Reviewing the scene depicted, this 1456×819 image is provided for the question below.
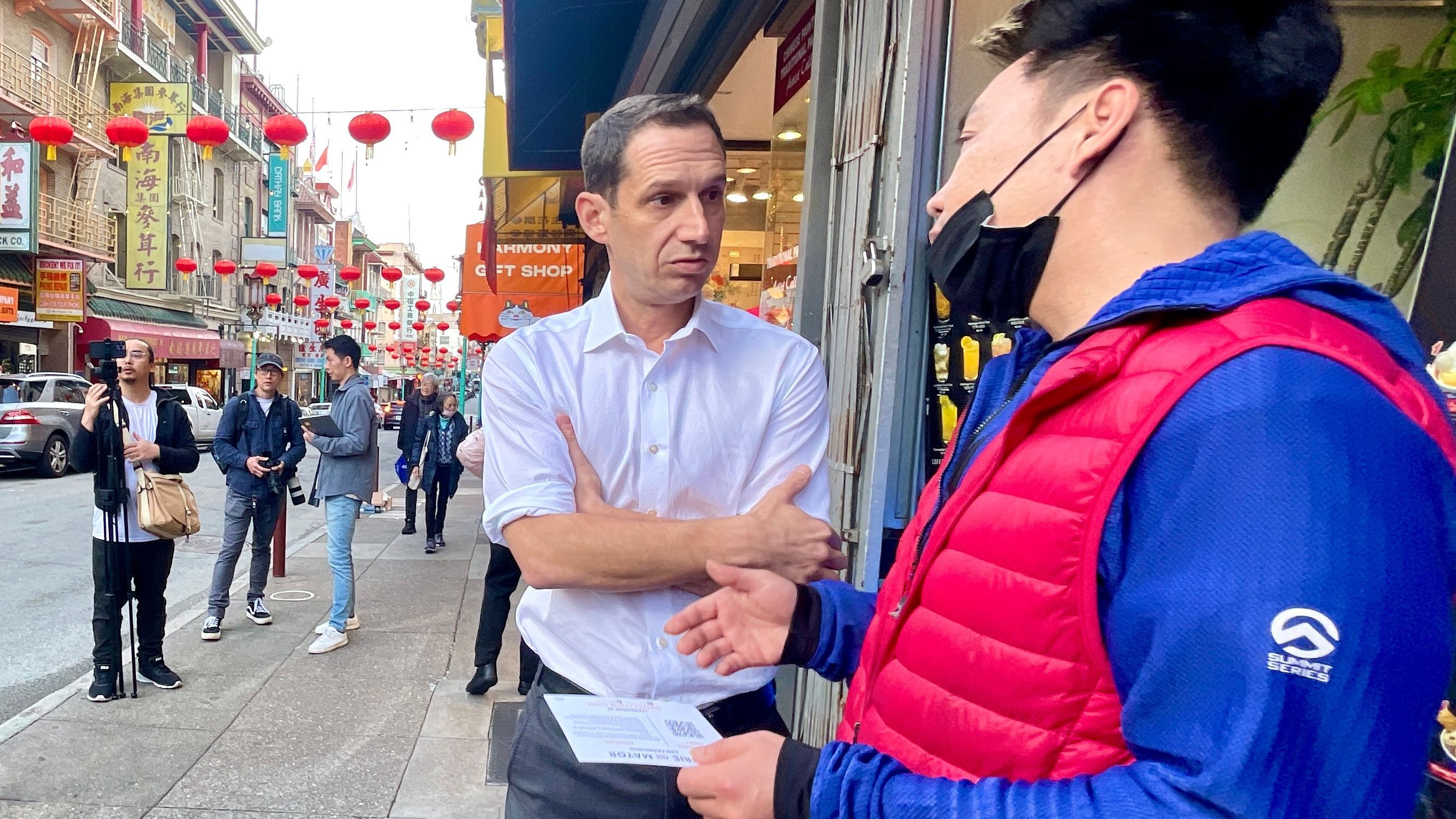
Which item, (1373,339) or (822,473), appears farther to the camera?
(822,473)

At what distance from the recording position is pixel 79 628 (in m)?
5.97

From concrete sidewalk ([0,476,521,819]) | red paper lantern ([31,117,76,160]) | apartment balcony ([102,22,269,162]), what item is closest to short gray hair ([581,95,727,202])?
concrete sidewalk ([0,476,521,819])

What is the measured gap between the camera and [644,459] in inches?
72.5

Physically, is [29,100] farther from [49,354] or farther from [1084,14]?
[1084,14]

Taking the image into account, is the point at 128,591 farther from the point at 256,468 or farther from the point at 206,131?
the point at 206,131

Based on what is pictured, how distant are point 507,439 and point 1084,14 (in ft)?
4.17

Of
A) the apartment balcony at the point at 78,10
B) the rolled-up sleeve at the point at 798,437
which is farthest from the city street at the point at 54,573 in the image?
the apartment balcony at the point at 78,10

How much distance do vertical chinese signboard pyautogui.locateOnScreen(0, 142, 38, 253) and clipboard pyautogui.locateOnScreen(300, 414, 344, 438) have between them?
59.8 feet

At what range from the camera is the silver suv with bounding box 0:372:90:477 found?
43.6ft

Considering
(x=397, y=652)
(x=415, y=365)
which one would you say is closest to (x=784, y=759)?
(x=397, y=652)

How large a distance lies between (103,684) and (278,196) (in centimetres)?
3308

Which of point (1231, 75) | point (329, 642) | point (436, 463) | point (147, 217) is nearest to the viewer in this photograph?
point (1231, 75)

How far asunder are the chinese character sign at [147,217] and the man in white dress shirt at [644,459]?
2866cm

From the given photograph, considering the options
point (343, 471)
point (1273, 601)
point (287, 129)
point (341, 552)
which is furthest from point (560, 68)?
point (1273, 601)
